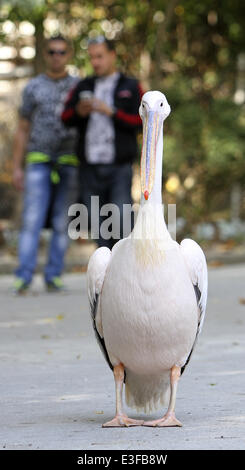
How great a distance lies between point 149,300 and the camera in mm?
5090

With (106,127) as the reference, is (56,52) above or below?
above

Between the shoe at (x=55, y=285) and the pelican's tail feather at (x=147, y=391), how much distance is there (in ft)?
17.0

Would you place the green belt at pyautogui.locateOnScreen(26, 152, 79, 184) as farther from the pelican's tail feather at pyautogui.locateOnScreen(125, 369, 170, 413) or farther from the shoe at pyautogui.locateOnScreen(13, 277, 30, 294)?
the pelican's tail feather at pyautogui.locateOnScreen(125, 369, 170, 413)

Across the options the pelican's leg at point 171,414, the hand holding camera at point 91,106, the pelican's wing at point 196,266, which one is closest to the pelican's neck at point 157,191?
the pelican's wing at point 196,266

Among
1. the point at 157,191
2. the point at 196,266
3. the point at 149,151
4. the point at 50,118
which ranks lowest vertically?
the point at 196,266

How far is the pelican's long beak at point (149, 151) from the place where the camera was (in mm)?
5297

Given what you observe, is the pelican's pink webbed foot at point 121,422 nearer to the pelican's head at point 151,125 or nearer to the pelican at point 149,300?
the pelican at point 149,300

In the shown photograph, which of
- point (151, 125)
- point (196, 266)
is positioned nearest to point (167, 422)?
point (196, 266)

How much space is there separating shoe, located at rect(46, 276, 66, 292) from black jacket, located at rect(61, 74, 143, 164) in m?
1.43

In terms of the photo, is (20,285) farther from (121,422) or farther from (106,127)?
(121,422)

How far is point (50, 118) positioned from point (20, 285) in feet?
4.96

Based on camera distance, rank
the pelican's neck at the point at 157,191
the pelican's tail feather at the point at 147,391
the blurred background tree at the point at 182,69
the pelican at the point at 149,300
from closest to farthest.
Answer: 1. the pelican at the point at 149,300
2. the pelican's neck at the point at 157,191
3. the pelican's tail feather at the point at 147,391
4. the blurred background tree at the point at 182,69
